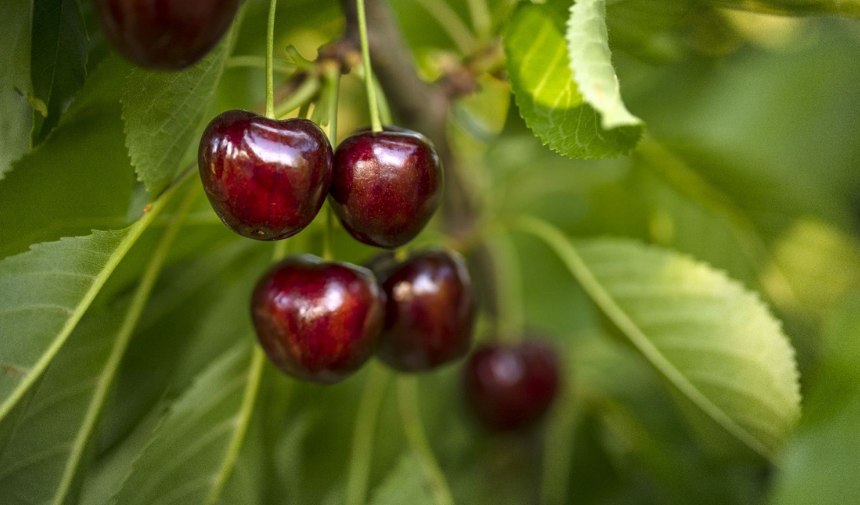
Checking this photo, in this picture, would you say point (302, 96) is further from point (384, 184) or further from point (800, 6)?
point (800, 6)

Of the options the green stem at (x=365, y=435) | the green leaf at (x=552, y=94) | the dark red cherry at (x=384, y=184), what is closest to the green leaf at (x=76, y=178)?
the dark red cherry at (x=384, y=184)

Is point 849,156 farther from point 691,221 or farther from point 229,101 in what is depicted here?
point 229,101

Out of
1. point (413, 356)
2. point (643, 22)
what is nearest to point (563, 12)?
point (643, 22)

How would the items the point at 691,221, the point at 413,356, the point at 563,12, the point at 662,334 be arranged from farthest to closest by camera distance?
the point at 691,221 < the point at 662,334 < the point at 413,356 < the point at 563,12

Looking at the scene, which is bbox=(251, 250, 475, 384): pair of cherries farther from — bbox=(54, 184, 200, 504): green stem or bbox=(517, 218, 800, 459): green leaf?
bbox=(517, 218, 800, 459): green leaf

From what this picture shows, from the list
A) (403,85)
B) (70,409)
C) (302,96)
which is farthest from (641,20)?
(70,409)

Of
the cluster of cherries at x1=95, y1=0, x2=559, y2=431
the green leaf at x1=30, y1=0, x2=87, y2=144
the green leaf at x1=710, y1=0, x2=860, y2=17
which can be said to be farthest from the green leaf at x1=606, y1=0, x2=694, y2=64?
the green leaf at x1=30, y1=0, x2=87, y2=144
